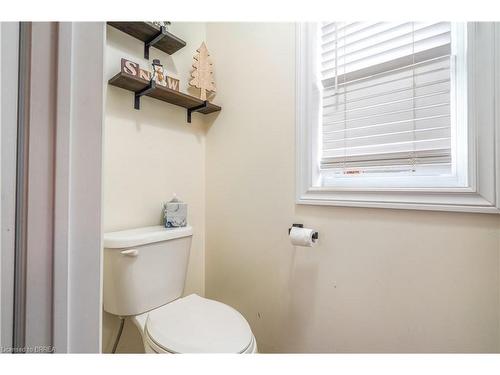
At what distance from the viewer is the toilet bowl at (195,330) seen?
28.5 inches

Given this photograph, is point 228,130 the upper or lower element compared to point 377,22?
lower

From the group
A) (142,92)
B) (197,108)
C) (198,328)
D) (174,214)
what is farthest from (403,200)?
(142,92)

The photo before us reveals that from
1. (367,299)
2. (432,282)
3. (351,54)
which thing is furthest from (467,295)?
(351,54)

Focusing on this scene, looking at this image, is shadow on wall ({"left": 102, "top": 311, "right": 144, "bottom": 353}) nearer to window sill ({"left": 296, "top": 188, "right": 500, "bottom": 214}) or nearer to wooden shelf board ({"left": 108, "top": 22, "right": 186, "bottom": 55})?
window sill ({"left": 296, "top": 188, "right": 500, "bottom": 214})

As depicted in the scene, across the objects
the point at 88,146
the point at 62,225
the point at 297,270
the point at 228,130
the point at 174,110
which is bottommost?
the point at 297,270

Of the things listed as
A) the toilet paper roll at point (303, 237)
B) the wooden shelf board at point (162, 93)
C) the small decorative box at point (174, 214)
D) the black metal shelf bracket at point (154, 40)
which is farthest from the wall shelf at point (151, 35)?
the toilet paper roll at point (303, 237)

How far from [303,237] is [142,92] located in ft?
3.35

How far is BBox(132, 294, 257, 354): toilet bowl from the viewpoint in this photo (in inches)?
28.5

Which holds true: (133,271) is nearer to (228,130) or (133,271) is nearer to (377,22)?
(228,130)

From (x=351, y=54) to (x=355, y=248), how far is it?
82 centimetres

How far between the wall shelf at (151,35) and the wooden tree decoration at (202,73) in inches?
4.5

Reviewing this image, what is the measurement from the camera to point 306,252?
3.42 feet

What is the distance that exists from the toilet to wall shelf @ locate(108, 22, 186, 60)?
3.08 feet

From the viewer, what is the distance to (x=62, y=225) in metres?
0.31
